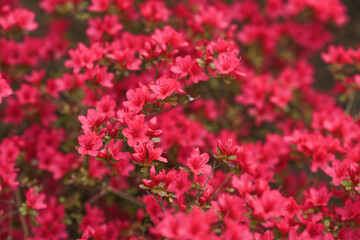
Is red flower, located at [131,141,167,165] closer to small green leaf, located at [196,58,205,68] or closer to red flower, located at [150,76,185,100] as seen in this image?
red flower, located at [150,76,185,100]

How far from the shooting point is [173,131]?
6.51ft

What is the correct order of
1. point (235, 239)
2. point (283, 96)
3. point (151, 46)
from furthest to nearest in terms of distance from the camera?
point (283, 96), point (151, 46), point (235, 239)

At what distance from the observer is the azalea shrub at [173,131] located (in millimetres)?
1434

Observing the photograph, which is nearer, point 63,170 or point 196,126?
point 63,170

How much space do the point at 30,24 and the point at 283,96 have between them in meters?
1.66

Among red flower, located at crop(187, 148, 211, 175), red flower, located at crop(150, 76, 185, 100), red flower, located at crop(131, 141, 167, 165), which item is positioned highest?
red flower, located at crop(150, 76, 185, 100)

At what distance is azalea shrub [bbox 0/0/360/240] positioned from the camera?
4.70 feet

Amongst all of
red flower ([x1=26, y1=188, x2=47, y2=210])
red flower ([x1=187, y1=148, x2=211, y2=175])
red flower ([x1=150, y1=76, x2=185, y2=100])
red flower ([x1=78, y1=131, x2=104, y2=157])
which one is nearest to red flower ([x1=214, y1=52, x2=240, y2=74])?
red flower ([x1=150, y1=76, x2=185, y2=100])

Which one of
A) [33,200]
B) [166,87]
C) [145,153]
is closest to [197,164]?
[145,153]

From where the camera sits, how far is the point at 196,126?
2115 mm

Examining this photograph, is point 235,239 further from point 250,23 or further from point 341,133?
point 250,23

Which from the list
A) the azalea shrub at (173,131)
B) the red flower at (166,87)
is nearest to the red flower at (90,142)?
the azalea shrub at (173,131)

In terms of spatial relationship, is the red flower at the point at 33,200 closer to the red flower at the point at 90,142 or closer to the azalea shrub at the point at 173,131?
the azalea shrub at the point at 173,131

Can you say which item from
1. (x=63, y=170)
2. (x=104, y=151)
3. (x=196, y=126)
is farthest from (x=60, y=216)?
→ (x=196, y=126)
